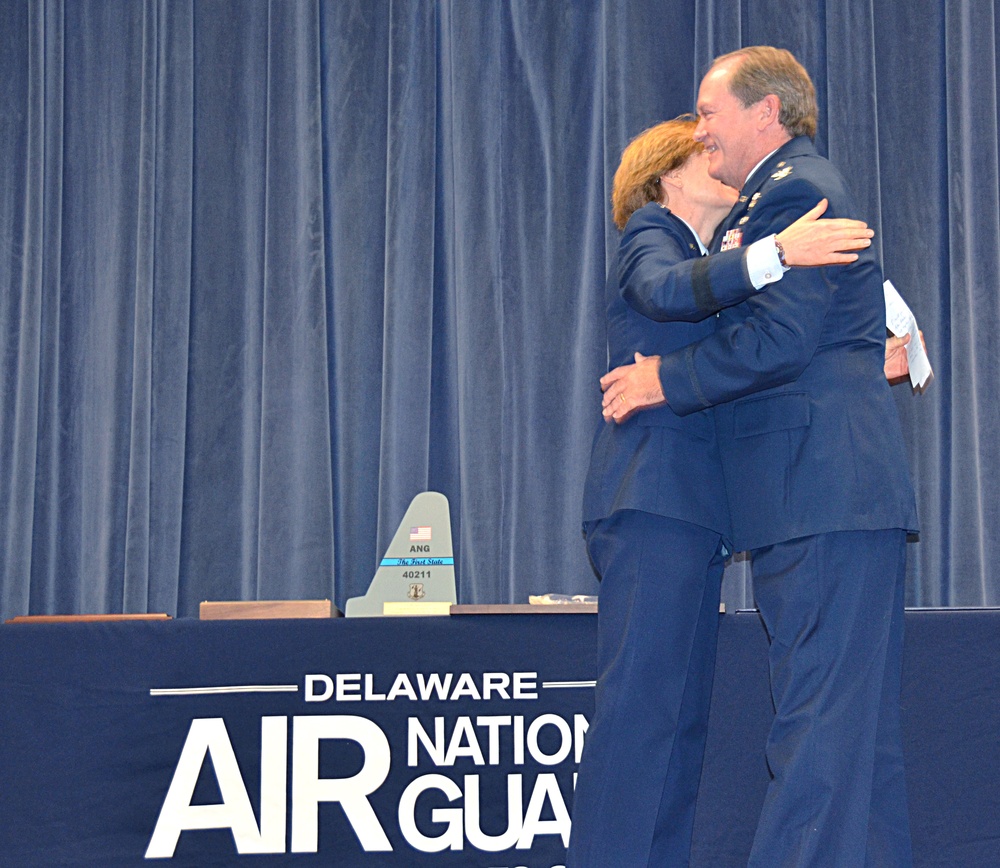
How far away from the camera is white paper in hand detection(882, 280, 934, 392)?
7.34ft

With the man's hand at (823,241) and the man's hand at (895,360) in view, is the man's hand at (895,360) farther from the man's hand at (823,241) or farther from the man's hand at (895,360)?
the man's hand at (823,241)

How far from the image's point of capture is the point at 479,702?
2.31 metres

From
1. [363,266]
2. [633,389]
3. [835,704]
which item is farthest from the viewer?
[363,266]

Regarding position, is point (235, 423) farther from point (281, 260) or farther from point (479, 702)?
point (479, 702)

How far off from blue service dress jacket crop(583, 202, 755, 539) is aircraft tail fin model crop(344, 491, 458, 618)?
693 millimetres

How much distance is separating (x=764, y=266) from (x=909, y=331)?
1.75 feet

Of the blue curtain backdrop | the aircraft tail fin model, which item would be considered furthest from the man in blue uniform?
the blue curtain backdrop

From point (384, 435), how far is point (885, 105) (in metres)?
1.73

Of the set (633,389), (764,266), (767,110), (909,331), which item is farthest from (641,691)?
(767,110)

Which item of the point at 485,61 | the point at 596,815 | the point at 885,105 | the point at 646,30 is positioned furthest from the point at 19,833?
the point at 885,105

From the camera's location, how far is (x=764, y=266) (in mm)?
1864

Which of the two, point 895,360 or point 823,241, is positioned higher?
point 823,241

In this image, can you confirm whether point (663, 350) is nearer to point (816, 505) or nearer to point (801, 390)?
point (801, 390)

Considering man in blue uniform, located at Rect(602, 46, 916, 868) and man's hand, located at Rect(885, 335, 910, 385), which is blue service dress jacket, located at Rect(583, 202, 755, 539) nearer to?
man in blue uniform, located at Rect(602, 46, 916, 868)
